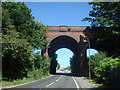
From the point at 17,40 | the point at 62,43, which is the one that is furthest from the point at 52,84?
the point at 62,43

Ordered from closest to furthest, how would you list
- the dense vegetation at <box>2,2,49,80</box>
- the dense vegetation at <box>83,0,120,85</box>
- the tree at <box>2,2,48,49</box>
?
the dense vegetation at <box>83,0,120,85</box> < the dense vegetation at <box>2,2,49,80</box> < the tree at <box>2,2,48,49</box>

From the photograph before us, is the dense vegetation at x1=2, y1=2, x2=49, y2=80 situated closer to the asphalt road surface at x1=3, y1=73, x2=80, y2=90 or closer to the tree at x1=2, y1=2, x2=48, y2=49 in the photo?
the tree at x1=2, y1=2, x2=48, y2=49

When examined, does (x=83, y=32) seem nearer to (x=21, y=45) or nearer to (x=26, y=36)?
(x=26, y=36)

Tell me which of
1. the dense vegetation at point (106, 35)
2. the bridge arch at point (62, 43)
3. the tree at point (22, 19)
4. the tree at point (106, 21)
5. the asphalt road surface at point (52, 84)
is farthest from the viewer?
the bridge arch at point (62, 43)

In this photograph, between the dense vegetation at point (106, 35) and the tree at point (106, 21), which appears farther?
the tree at point (106, 21)

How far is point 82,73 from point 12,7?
2891 cm

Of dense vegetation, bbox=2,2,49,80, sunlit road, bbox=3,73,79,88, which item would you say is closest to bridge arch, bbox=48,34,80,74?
dense vegetation, bbox=2,2,49,80

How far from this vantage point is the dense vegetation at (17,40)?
963 inches

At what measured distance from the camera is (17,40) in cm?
2459

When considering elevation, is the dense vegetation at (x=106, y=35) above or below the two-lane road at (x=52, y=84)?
above

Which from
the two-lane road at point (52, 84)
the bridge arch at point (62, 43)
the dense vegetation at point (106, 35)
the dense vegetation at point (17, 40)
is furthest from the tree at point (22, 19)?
the bridge arch at point (62, 43)

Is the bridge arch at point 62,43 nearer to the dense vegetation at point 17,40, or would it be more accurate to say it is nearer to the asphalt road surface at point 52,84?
the dense vegetation at point 17,40

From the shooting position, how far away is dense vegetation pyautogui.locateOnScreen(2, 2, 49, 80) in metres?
24.5

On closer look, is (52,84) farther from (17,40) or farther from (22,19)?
(22,19)
